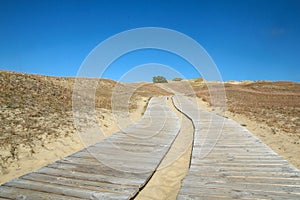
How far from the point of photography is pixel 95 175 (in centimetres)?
459

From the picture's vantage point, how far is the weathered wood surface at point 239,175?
3672 millimetres

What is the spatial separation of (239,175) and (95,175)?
133 inches

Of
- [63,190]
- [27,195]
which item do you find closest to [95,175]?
[63,190]

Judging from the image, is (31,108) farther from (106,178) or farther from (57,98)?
(106,178)

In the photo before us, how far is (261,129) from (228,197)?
31.9 feet

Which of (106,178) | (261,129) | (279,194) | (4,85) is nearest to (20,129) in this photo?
(106,178)

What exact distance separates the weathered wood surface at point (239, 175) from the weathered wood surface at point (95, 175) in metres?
1.19

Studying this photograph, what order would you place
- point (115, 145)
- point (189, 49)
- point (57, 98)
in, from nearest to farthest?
point (115, 145) < point (189, 49) < point (57, 98)

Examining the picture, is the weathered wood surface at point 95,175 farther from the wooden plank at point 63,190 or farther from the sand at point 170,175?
the sand at point 170,175

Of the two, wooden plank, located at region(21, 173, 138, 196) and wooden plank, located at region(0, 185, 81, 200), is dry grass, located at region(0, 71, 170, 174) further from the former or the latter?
wooden plank, located at region(0, 185, 81, 200)

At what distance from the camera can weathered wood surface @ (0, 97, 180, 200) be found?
3.74 metres

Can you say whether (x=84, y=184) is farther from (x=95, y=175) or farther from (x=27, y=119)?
(x=27, y=119)

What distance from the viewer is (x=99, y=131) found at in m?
10.6

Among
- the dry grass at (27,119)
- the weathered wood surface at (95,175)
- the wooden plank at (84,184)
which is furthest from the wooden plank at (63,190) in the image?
the dry grass at (27,119)
